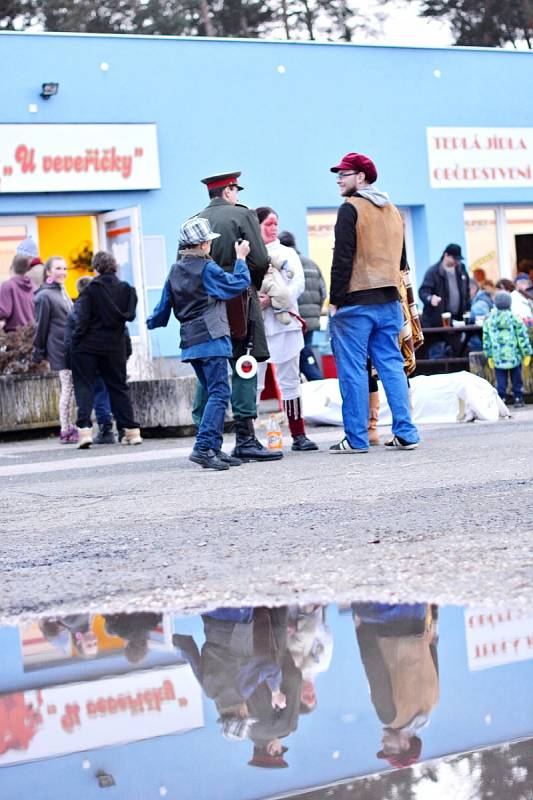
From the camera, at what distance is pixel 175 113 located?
20.7m

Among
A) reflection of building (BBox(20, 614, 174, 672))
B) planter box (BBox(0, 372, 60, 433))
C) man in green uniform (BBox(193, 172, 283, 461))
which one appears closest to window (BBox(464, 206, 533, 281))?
planter box (BBox(0, 372, 60, 433))

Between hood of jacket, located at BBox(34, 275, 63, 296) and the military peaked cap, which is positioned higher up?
the military peaked cap

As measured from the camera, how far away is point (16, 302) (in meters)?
15.7

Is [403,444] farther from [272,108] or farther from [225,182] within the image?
[272,108]

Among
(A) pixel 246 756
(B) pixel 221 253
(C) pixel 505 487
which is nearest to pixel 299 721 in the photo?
(A) pixel 246 756

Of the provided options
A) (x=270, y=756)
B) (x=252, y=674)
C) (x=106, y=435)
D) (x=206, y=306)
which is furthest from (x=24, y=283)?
(x=270, y=756)

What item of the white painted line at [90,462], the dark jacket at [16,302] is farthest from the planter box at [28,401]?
the white painted line at [90,462]

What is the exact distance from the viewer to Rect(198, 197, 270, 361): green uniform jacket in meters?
10.0

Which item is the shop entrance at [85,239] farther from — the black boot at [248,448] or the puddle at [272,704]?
the puddle at [272,704]

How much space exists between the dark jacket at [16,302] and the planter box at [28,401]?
67 cm

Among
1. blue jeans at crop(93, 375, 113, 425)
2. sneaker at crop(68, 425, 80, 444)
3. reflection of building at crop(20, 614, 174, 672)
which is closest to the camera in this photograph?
reflection of building at crop(20, 614, 174, 672)

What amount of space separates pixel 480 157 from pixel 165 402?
10722 mm

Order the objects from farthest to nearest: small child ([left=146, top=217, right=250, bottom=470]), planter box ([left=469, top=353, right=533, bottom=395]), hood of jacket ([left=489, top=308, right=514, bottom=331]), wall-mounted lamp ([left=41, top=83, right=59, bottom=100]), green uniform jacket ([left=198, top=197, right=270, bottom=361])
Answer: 1. wall-mounted lamp ([left=41, top=83, right=59, bottom=100])
2. planter box ([left=469, top=353, right=533, bottom=395])
3. hood of jacket ([left=489, top=308, right=514, bottom=331])
4. green uniform jacket ([left=198, top=197, right=270, bottom=361])
5. small child ([left=146, top=217, right=250, bottom=470])

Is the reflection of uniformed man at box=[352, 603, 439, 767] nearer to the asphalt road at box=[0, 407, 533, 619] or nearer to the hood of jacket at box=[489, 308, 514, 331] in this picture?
the asphalt road at box=[0, 407, 533, 619]
